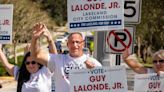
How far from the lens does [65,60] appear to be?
6.53 m

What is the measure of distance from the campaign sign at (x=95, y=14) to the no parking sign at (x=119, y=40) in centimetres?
172

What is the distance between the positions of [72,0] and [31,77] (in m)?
1.16

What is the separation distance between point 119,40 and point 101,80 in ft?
8.27

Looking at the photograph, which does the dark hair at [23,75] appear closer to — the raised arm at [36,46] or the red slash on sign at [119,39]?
the raised arm at [36,46]

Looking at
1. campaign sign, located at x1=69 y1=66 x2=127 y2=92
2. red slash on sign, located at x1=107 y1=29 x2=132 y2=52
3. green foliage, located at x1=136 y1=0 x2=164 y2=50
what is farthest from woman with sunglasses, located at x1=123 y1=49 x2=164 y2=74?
green foliage, located at x1=136 y1=0 x2=164 y2=50

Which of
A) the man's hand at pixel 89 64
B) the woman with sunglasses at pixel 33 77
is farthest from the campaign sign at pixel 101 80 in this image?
the woman with sunglasses at pixel 33 77

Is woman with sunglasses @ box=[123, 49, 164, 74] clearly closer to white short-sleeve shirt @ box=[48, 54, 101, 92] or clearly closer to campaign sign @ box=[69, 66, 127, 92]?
campaign sign @ box=[69, 66, 127, 92]

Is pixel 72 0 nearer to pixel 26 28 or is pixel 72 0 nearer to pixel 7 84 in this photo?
pixel 7 84

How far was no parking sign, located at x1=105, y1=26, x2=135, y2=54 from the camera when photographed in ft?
29.4

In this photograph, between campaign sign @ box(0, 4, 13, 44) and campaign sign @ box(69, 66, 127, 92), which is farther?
Result: campaign sign @ box(0, 4, 13, 44)

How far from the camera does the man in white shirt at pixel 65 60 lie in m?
6.44

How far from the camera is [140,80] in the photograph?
6730mm

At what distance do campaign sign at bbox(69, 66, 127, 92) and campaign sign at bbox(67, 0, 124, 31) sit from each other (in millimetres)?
812

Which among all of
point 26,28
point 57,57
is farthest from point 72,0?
point 26,28
